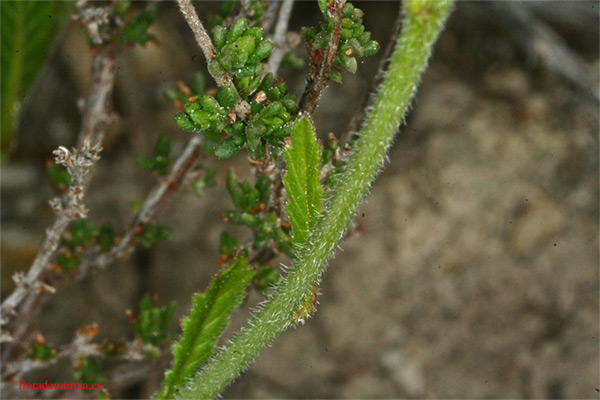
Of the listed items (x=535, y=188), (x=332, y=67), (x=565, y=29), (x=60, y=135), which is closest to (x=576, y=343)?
(x=535, y=188)

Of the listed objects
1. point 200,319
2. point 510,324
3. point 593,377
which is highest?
point 200,319

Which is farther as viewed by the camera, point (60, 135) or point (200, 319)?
point (60, 135)

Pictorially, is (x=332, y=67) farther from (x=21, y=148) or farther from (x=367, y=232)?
(x=21, y=148)

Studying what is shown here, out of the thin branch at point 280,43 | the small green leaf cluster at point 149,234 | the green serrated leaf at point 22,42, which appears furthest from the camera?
the green serrated leaf at point 22,42

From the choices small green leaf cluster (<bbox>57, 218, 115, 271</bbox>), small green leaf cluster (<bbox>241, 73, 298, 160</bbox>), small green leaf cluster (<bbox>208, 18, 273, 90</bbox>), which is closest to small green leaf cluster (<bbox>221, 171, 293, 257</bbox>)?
small green leaf cluster (<bbox>241, 73, 298, 160</bbox>)

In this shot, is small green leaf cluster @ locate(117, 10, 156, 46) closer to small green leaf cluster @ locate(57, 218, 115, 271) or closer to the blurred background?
small green leaf cluster @ locate(57, 218, 115, 271)

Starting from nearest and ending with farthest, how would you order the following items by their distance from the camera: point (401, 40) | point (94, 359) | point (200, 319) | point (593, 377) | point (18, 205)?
point (401, 40) → point (200, 319) → point (94, 359) → point (593, 377) → point (18, 205)

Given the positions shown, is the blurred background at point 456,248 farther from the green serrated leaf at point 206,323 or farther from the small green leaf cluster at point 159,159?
the green serrated leaf at point 206,323

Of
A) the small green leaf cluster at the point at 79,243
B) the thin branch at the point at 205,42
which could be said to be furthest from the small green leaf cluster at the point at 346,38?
the small green leaf cluster at the point at 79,243
